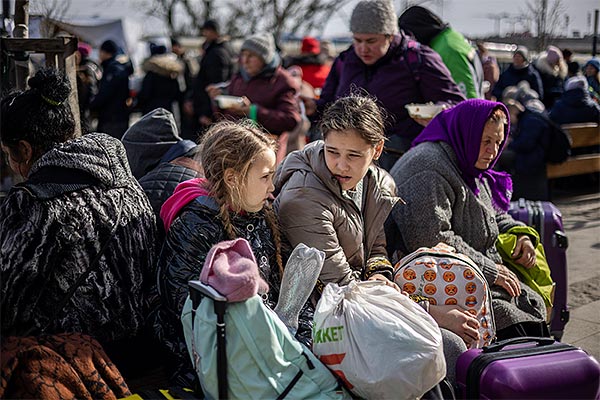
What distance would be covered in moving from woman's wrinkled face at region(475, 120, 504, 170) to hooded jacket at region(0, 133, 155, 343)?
1.75 metres

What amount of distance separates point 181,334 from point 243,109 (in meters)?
3.58

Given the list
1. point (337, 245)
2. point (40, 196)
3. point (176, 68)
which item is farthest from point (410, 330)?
point (176, 68)

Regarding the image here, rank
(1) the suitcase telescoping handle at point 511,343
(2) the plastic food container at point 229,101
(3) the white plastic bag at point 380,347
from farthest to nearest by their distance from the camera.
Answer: (2) the plastic food container at point 229,101, (1) the suitcase telescoping handle at point 511,343, (3) the white plastic bag at point 380,347

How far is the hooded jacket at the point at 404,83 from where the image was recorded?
4.87 m

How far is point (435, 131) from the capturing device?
12.9 feet

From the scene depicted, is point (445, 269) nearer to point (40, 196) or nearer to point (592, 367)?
point (592, 367)

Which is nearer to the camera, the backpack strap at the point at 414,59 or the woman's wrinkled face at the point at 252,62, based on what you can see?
the backpack strap at the point at 414,59

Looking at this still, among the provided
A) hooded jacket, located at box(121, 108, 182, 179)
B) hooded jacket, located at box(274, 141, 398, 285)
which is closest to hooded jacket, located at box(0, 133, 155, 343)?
hooded jacket, located at box(274, 141, 398, 285)

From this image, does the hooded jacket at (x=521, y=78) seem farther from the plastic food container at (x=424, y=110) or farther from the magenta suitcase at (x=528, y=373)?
the magenta suitcase at (x=528, y=373)

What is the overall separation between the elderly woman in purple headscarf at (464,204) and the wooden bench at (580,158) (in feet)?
16.8

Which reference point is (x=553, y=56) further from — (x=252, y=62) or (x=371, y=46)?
(x=371, y=46)

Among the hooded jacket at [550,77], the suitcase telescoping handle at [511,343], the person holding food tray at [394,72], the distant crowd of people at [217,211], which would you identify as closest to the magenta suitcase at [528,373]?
the suitcase telescoping handle at [511,343]

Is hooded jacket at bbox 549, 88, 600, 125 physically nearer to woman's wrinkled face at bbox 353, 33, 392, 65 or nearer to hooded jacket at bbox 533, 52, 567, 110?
hooded jacket at bbox 533, 52, 567, 110

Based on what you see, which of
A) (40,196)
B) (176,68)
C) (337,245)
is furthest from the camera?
(176,68)
